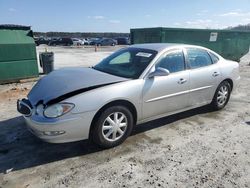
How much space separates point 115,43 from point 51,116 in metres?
38.3

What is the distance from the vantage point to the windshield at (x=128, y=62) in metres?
4.07

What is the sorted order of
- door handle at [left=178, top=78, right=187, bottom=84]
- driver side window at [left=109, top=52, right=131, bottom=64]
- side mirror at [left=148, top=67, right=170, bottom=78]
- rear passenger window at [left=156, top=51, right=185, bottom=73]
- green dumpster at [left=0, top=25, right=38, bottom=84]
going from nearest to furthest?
side mirror at [left=148, top=67, right=170, bottom=78], rear passenger window at [left=156, top=51, right=185, bottom=73], door handle at [left=178, top=78, right=187, bottom=84], driver side window at [left=109, top=52, right=131, bottom=64], green dumpster at [left=0, top=25, right=38, bottom=84]

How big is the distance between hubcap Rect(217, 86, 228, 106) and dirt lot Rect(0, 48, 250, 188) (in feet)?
2.10

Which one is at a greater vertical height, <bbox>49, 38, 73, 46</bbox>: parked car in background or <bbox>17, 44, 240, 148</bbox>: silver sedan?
<bbox>17, 44, 240, 148</bbox>: silver sedan

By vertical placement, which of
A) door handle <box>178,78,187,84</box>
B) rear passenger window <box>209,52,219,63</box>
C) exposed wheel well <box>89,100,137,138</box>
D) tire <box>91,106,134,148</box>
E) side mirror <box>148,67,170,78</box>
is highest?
rear passenger window <box>209,52,219,63</box>

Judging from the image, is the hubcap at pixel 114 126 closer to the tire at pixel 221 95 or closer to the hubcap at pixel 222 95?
the tire at pixel 221 95

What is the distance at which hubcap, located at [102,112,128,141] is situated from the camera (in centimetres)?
361

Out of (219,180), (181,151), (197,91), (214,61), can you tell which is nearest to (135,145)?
(181,151)

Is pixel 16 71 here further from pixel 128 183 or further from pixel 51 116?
pixel 128 183

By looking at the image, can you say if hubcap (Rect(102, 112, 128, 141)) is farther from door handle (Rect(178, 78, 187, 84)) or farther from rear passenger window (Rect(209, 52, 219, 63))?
rear passenger window (Rect(209, 52, 219, 63))

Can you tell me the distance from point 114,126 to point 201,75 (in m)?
2.13

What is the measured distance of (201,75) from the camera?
4.74m

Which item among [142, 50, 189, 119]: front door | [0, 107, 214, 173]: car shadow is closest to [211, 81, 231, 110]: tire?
[142, 50, 189, 119]: front door

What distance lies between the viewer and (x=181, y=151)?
12.1ft
